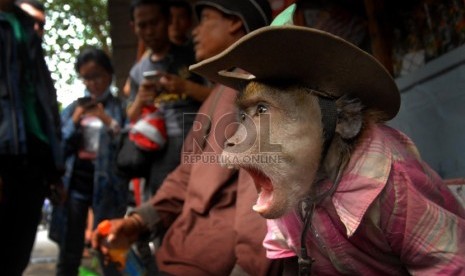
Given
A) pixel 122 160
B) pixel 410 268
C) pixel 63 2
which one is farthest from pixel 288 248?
pixel 63 2

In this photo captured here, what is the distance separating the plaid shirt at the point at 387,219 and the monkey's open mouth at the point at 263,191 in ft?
0.56

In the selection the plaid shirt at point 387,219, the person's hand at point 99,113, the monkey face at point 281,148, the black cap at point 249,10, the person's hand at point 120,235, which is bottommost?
the person's hand at point 120,235

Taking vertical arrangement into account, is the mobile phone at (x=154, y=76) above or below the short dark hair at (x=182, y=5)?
below

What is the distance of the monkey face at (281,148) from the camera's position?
5.83 ft

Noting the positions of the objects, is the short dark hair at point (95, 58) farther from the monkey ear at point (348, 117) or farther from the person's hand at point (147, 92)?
the monkey ear at point (348, 117)

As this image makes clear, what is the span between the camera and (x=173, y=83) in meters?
3.36

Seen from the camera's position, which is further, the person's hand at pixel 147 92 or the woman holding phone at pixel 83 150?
the woman holding phone at pixel 83 150

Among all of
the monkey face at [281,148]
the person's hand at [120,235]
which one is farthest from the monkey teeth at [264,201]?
the person's hand at [120,235]

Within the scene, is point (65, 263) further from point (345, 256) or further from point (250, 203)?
point (345, 256)

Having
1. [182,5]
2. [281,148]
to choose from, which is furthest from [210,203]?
[182,5]

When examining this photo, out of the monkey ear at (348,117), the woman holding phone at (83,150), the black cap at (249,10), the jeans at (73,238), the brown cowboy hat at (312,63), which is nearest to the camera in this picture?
the brown cowboy hat at (312,63)

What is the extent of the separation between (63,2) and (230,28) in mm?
12722

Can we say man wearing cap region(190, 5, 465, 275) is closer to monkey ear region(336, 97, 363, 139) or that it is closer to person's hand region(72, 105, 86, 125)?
monkey ear region(336, 97, 363, 139)

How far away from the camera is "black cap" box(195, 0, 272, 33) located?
9.43 ft
